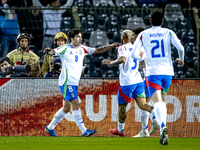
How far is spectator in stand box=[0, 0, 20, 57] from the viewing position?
8.78 meters

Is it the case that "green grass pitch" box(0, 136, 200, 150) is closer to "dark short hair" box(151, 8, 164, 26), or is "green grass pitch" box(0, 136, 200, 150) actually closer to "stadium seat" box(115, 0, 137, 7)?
"dark short hair" box(151, 8, 164, 26)

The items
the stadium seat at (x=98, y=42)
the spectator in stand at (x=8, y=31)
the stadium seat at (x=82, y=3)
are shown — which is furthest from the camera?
the stadium seat at (x=82, y=3)

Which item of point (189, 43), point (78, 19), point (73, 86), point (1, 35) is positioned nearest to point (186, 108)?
point (73, 86)

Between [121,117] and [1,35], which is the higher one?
[1,35]

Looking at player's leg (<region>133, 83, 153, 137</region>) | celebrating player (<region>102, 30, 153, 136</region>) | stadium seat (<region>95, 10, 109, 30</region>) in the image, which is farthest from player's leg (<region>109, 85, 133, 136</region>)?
stadium seat (<region>95, 10, 109, 30</region>)

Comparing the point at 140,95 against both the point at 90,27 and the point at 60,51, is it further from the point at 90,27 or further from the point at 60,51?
the point at 90,27

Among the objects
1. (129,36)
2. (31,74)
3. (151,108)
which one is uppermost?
(129,36)

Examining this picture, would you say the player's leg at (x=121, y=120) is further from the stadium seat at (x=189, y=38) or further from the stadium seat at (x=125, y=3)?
the stadium seat at (x=125, y=3)

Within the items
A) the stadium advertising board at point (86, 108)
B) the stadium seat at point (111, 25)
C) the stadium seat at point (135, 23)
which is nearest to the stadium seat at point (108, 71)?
the stadium seat at point (111, 25)

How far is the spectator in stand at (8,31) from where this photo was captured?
8.78m

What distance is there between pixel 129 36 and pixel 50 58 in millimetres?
2046

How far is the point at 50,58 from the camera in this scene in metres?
7.31

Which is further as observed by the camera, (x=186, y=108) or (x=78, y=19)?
(x=78, y=19)

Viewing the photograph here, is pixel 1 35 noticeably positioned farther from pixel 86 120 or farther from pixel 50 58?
pixel 86 120
